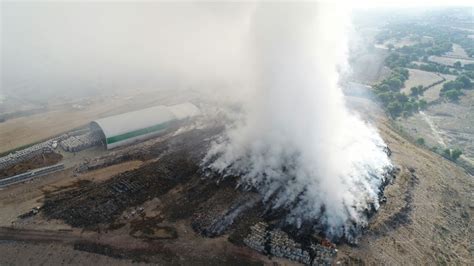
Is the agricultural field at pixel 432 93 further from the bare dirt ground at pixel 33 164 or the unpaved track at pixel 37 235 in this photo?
the unpaved track at pixel 37 235

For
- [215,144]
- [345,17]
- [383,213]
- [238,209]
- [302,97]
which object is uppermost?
[345,17]

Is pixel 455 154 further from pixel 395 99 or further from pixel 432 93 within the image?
pixel 432 93

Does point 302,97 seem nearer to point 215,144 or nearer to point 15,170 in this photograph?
point 215,144

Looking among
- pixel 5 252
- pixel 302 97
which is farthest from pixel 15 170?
pixel 302 97

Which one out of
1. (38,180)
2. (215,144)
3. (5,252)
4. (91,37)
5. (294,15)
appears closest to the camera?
(5,252)

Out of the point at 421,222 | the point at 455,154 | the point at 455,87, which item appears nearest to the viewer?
the point at 421,222

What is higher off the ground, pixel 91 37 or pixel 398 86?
pixel 91 37

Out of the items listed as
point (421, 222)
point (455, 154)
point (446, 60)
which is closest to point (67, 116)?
point (421, 222)
